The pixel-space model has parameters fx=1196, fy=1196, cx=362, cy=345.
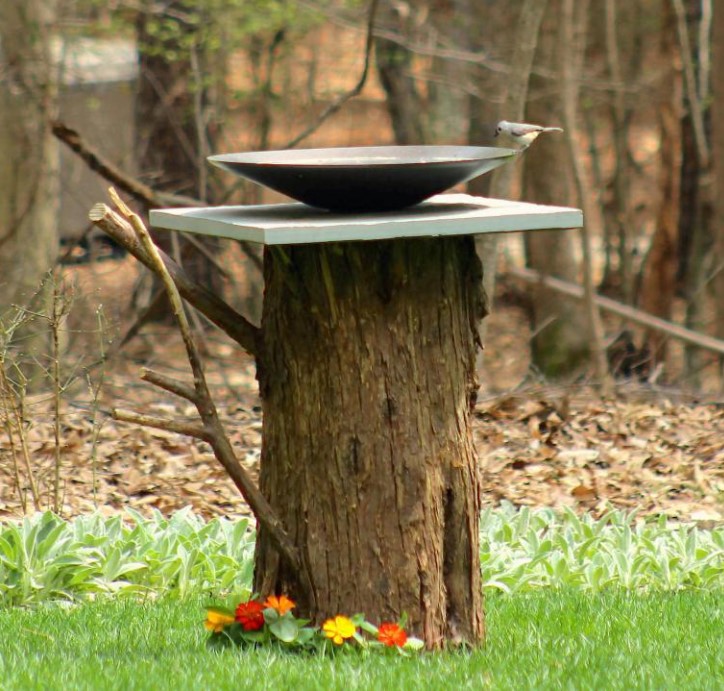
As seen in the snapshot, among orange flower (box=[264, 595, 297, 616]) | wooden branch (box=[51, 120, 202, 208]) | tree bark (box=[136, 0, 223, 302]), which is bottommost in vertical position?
orange flower (box=[264, 595, 297, 616])

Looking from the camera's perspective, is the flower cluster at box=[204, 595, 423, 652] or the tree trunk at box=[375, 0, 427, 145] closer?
the flower cluster at box=[204, 595, 423, 652]

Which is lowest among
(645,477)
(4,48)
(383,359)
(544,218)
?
(645,477)

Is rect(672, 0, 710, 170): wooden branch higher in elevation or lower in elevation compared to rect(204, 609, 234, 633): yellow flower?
higher

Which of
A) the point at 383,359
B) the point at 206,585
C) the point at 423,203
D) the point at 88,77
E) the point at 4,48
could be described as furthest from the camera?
the point at 88,77

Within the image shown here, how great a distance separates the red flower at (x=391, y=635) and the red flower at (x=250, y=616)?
0.40 metres

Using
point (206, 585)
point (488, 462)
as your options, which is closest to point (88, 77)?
point (488, 462)

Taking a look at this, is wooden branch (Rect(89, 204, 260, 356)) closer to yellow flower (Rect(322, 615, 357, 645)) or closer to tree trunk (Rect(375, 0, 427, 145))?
yellow flower (Rect(322, 615, 357, 645))

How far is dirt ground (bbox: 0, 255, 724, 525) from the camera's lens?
22.5 feet

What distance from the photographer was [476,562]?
157 inches

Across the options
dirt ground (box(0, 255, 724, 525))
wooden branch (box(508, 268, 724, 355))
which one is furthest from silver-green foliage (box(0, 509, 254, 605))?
wooden branch (box(508, 268, 724, 355))

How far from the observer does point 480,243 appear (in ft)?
29.8

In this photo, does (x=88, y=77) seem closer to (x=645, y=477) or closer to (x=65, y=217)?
(x=65, y=217)

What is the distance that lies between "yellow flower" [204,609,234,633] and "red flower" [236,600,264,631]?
48mm

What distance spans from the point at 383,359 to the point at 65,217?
1456 cm
